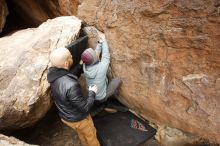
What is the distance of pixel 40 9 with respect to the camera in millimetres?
8898

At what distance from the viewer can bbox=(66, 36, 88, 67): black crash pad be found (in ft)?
18.5

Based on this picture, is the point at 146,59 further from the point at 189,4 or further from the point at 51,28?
the point at 51,28

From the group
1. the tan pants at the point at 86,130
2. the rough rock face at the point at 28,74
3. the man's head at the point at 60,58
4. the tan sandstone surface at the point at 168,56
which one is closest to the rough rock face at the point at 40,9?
the rough rock face at the point at 28,74

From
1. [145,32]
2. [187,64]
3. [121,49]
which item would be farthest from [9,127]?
[187,64]

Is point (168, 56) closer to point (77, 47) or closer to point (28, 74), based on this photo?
point (77, 47)

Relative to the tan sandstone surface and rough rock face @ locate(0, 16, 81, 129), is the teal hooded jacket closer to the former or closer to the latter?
the tan sandstone surface

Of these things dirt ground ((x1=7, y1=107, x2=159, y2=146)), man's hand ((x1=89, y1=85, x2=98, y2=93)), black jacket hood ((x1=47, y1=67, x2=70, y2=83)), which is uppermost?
black jacket hood ((x1=47, y1=67, x2=70, y2=83))

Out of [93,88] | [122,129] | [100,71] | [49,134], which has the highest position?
[100,71]

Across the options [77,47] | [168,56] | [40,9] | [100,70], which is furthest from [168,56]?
[40,9]

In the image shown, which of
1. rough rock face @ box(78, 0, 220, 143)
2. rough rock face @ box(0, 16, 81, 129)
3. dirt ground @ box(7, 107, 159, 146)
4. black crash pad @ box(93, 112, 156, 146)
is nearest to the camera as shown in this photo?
rough rock face @ box(78, 0, 220, 143)

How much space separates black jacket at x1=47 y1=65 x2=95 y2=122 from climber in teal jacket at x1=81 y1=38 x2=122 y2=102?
37 cm

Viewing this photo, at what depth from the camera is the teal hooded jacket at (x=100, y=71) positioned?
5.50 metres

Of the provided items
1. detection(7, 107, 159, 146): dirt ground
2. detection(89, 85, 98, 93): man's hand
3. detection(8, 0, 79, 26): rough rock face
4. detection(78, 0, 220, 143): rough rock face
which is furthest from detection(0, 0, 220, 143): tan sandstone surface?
detection(7, 107, 159, 146): dirt ground

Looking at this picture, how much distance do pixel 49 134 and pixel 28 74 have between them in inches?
59.0
